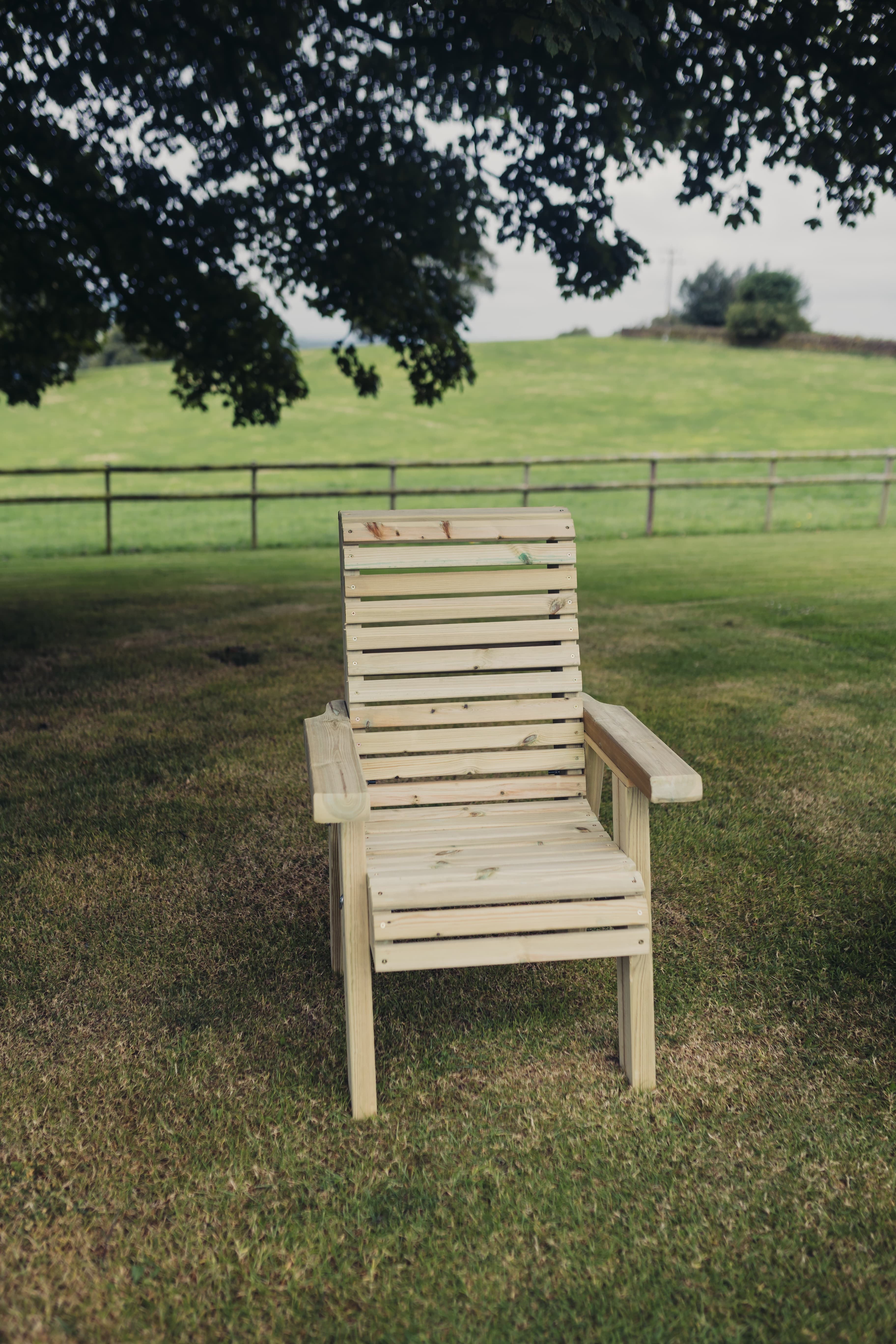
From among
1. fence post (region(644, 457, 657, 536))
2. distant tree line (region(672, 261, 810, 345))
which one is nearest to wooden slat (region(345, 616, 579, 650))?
fence post (region(644, 457, 657, 536))

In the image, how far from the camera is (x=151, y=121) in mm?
9016

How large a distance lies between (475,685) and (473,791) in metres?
0.32

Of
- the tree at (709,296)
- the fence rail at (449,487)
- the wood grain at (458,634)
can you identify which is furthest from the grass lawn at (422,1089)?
the tree at (709,296)

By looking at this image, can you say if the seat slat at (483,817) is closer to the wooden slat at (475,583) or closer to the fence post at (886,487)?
the wooden slat at (475,583)

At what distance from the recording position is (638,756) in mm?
2217

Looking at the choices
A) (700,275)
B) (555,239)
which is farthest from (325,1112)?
(700,275)

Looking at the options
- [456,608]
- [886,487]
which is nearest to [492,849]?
[456,608]

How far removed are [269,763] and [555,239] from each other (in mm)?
6066

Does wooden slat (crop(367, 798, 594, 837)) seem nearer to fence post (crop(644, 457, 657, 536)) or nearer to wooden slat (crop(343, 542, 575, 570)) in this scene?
wooden slat (crop(343, 542, 575, 570))

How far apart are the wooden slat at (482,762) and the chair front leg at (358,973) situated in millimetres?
604

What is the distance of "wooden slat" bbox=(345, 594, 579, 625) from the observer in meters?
2.73

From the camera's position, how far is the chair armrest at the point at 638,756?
207 centimetres

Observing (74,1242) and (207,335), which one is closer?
(74,1242)

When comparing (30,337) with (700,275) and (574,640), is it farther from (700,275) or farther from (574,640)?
(700,275)
